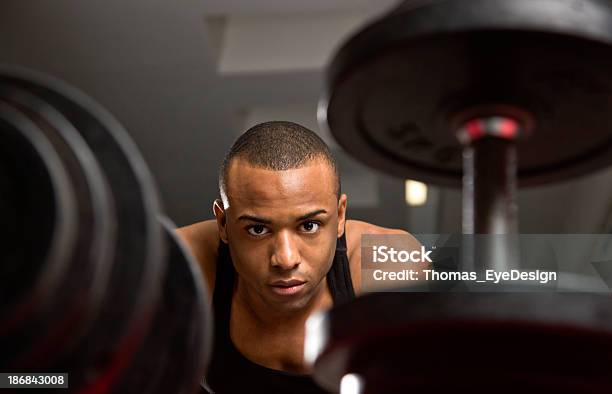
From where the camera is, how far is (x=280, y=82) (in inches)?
96.0

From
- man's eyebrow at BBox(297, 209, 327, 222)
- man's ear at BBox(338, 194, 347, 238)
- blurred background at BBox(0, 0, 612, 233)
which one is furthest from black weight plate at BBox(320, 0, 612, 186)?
blurred background at BBox(0, 0, 612, 233)

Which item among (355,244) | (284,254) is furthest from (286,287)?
(355,244)

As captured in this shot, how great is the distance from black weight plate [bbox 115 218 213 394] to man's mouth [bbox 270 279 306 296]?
0.44m

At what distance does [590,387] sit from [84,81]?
231cm

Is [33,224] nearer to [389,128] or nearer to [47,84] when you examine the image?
[47,84]

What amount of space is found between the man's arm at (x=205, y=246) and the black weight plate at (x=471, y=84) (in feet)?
1.74

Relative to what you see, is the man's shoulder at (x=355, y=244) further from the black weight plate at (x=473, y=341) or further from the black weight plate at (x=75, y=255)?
the black weight plate at (x=75, y=255)

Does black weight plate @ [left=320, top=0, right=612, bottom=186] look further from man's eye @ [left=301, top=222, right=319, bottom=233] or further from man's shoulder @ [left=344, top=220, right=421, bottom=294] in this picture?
man's shoulder @ [left=344, top=220, right=421, bottom=294]

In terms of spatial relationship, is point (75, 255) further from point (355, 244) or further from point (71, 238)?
point (355, 244)

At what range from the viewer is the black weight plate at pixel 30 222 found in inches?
13.2

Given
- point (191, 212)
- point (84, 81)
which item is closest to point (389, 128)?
point (84, 81)

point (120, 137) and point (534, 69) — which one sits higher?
point (534, 69)

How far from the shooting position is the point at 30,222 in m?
0.35

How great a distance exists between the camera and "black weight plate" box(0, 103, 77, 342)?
33 cm
